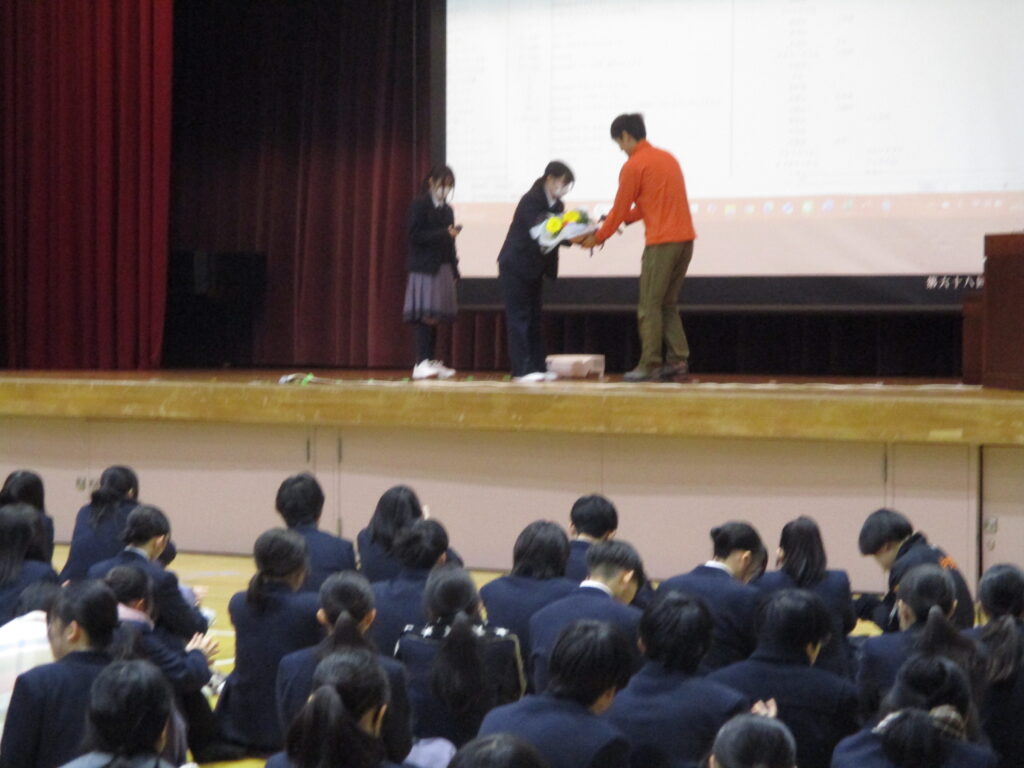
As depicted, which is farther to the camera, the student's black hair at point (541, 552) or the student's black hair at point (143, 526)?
the student's black hair at point (143, 526)

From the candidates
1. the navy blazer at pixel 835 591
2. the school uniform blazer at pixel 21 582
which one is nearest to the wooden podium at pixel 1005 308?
the navy blazer at pixel 835 591

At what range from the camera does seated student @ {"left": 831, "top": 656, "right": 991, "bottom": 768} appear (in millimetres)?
2168

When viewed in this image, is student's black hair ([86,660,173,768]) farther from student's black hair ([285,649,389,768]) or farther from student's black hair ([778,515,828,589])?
Result: student's black hair ([778,515,828,589])

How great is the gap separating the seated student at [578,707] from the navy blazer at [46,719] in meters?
0.79

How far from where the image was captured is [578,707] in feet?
7.61

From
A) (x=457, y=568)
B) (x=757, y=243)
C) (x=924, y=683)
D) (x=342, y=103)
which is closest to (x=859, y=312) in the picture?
(x=757, y=243)

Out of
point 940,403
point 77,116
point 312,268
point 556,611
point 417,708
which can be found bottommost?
point 417,708

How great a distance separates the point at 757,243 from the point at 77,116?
444 cm

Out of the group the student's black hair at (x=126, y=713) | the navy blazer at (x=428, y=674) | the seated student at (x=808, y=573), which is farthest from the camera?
the seated student at (x=808, y=573)

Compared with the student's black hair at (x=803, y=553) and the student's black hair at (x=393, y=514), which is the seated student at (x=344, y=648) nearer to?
the student's black hair at (x=393, y=514)

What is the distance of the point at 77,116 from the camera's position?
8.86m

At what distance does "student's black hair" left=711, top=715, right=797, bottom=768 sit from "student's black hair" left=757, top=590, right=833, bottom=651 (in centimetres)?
78

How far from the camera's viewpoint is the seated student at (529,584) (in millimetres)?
3322

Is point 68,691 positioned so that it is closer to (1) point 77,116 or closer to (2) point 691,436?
(2) point 691,436
